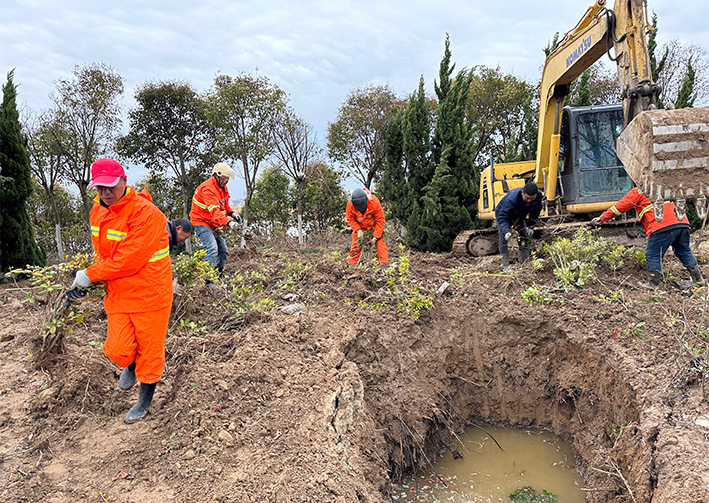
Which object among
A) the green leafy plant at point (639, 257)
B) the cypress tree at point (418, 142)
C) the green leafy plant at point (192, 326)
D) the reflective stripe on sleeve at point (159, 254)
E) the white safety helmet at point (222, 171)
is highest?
the cypress tree at point (418, 142)

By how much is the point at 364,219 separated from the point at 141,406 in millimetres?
4402

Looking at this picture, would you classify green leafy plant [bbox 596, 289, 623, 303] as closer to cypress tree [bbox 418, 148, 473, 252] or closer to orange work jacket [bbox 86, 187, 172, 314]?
orange work jacket [bbox 86, 187, 172, 314]

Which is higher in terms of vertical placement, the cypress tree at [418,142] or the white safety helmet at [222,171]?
the cypress tree at [418,142]

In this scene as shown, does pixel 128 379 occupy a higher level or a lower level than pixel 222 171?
lower

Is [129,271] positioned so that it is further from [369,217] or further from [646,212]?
→ [646,212]

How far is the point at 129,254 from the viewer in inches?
112

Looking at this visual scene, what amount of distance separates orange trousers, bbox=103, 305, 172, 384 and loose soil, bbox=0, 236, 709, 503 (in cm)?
38

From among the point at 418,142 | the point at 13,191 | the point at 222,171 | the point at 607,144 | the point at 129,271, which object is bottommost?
the point at 129,271

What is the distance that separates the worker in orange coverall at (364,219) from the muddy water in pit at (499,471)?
2930mm

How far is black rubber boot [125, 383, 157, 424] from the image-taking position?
10.3ft

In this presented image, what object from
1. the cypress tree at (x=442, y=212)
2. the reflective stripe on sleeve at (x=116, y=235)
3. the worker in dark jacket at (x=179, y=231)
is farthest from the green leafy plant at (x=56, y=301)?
the cypress tree at (x=442, y=212)

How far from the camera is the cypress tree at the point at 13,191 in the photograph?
10.4 m

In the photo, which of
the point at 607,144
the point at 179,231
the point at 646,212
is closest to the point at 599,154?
the point at 607,144

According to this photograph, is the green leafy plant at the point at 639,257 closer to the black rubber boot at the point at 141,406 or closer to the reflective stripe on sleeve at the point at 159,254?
the reflective stripe on sleeve at the point at 159,254
